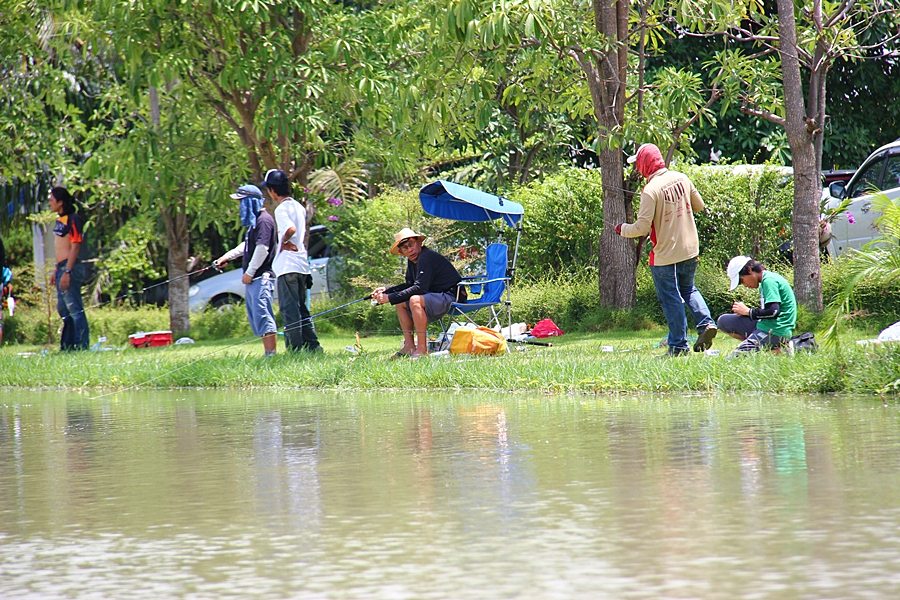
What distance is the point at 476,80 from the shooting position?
1599 cm

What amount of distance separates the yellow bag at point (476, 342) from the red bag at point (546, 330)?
10.6 feet

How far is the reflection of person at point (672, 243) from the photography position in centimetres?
1296

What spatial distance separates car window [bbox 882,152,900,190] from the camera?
63.0 ft

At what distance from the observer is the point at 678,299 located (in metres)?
13.0

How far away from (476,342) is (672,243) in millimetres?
2236

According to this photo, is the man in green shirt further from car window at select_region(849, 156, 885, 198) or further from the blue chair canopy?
car window at select_region(849, 156, 885, 198)

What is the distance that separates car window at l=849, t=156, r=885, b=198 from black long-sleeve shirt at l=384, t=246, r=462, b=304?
7.26m

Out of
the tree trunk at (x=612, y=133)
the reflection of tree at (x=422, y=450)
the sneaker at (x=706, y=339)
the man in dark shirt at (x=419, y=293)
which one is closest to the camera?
the reflection of tree at (x=422, y=450)

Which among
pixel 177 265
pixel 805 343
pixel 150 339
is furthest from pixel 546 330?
pixel 177 265

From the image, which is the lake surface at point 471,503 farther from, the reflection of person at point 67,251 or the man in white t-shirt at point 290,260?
the reflection of person at point 67,251

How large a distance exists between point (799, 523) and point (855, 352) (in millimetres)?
5331

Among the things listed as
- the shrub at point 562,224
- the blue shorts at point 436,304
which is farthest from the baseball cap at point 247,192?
the shrub at point 562,224

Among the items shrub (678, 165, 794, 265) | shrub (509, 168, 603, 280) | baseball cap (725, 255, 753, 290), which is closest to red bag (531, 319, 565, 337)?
shrub (509, 168, 603, 280)

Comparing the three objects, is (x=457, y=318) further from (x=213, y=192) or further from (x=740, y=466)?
(x=740, y=466)
